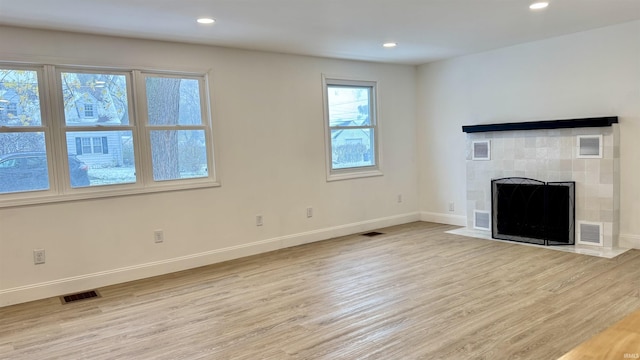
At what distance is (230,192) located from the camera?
15.8 ft

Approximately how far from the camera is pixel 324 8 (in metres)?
3.49

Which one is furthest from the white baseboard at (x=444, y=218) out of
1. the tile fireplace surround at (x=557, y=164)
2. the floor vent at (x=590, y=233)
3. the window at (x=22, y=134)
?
the window at (x=22, y=134)

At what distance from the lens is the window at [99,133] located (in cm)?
372

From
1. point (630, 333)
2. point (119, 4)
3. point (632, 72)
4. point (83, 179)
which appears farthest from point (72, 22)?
point (632, 72)

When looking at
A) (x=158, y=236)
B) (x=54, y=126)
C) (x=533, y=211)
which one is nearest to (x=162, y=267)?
(x=158, y=236)

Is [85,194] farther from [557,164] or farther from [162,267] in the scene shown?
[557,164]

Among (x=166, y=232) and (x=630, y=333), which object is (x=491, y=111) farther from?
(x=630, y=333)

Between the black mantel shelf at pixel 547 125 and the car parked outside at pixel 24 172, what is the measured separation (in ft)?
15.0

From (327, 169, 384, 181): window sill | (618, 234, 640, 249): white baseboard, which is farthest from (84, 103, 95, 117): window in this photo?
(618, 234, 640, 249): white baseboard

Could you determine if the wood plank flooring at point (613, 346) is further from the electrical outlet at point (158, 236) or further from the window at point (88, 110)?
the window at point (88, 110)

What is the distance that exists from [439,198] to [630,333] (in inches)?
195

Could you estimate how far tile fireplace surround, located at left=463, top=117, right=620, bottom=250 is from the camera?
14.9ft

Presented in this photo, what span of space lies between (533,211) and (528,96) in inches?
54.9

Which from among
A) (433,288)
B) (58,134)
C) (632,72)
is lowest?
(433,288)
